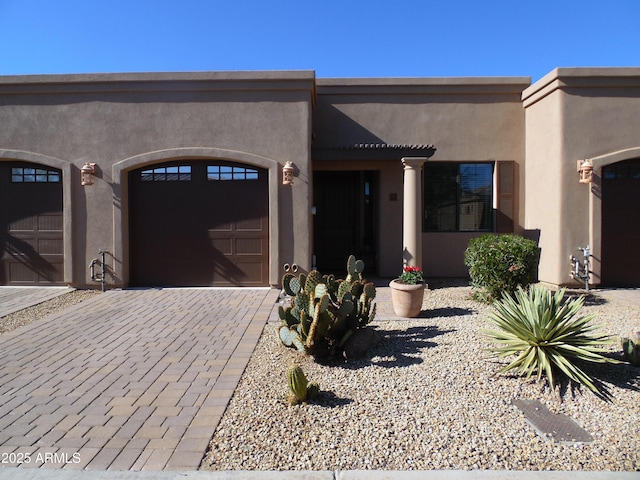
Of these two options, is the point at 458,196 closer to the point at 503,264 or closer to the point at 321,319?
the point at 503,264

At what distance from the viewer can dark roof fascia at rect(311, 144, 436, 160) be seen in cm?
927

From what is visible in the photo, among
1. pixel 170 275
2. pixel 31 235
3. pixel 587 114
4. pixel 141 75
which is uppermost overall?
pixel 141 75

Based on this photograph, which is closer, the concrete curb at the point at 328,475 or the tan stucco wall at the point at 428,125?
the concrete curb at the point at 328,475

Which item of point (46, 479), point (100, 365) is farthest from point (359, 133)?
point (46, 479)

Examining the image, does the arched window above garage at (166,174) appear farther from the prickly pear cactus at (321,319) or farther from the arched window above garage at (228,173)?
the prickly pear cactus at (321,319)

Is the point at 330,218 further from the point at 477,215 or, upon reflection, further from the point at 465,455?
the point at 465,455

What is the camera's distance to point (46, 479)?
2.73 meters

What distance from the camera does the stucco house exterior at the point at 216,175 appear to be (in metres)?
8.91

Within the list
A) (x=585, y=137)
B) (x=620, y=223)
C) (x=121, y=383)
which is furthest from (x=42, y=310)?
(x=620, y=223)

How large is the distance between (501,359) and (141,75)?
30.1 ft

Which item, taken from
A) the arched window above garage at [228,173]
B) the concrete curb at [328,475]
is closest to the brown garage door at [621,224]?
the concrete curb at [328,475]

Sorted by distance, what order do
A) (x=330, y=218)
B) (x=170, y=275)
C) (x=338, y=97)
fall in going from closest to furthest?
(x=170, y=275) < (x=338, y=97) < (x=330, y=218)

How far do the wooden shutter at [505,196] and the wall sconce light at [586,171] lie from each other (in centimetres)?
→ 188

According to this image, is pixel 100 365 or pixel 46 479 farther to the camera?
pixel 100 365
